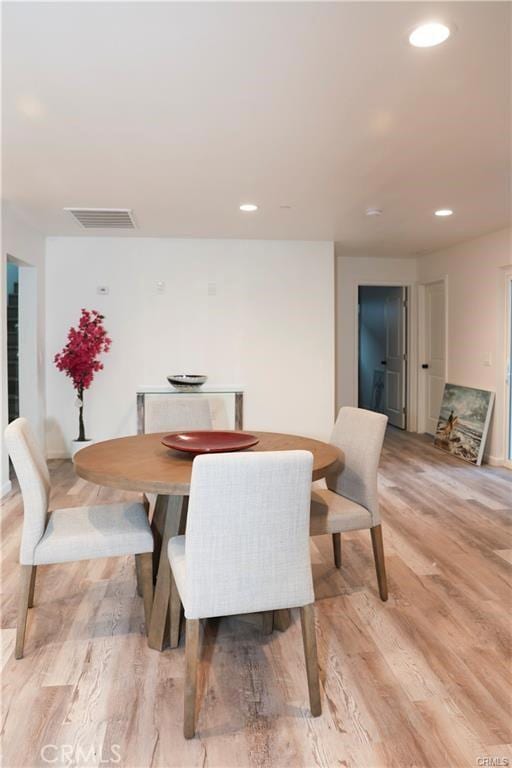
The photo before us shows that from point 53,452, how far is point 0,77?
162 inches

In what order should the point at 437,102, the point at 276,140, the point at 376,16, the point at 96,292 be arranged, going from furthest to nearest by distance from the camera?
the point at 96,292
the point at 276,140
the point at 437,102
the point at 376,16

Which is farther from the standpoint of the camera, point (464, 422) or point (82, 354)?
point (464, 422)

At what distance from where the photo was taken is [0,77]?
2215mm

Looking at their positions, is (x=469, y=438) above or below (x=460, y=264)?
below

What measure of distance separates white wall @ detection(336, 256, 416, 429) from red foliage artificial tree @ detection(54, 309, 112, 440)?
10.3 ft

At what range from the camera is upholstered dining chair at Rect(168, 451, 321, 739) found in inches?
61.6

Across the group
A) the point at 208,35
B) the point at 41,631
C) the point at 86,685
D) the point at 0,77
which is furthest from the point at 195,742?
the point at 0,77

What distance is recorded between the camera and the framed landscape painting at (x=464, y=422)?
5.45 metres

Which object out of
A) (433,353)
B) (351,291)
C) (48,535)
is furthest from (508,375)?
(48,535)

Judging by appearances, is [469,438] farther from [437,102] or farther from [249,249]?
[437,102]

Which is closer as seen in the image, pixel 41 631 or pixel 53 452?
pixel 41 631

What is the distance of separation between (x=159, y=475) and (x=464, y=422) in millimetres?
4696

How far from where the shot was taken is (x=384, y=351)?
329 inches

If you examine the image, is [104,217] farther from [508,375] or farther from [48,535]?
[508,375]
